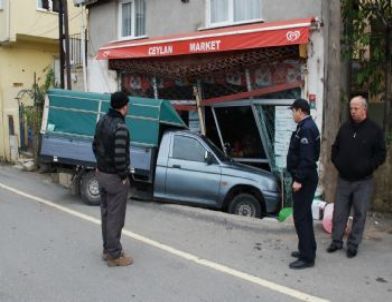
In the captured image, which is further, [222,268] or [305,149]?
[222,268]

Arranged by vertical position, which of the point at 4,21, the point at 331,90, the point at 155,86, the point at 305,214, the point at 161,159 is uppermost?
the point at 4,21

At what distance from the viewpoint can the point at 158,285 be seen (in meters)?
5.82

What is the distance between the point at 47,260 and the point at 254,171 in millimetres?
4751

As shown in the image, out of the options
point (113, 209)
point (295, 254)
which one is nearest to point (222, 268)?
point (295, 254)

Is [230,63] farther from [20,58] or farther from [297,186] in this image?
[20,58]

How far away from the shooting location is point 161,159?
10711 millimetres

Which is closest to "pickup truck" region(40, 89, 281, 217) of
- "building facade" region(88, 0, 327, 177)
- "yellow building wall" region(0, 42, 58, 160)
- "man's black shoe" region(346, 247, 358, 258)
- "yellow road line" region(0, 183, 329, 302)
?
"building facade" region(88, 0, 327, 177)

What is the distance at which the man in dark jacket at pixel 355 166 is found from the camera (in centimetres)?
674

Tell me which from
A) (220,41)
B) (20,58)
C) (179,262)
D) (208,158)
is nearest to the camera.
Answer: (179,262)

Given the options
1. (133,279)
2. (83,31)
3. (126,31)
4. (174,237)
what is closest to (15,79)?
(83,31)

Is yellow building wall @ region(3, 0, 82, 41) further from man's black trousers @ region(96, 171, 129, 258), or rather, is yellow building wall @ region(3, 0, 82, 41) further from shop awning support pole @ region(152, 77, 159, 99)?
man's black trousers @ region(96, 171, 129, 258)

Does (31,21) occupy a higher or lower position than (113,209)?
higher

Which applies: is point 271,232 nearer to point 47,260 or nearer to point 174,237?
point 174,237

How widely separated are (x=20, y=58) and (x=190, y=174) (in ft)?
49.0
